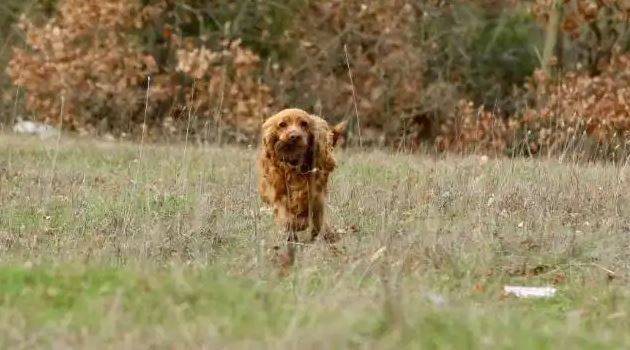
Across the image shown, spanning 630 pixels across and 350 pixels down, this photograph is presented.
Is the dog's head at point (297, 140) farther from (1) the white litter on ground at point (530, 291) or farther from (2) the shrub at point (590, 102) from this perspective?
(2) the shrub at point (590, 102)

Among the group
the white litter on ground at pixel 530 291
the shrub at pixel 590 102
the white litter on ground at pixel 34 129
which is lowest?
the white litter on ground at pixel 530 291

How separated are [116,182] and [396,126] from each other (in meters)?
11.7

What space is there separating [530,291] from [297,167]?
2094 mm

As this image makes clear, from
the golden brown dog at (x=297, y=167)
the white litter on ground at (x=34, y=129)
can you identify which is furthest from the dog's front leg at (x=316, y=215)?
the white litter on ground at (x=34, y=129)

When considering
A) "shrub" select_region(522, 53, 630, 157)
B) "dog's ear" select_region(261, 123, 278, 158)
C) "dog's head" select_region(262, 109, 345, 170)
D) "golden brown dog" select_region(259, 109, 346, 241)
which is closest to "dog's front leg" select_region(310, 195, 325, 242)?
"golden brown dog" select_region(259, 109, 346, 241)

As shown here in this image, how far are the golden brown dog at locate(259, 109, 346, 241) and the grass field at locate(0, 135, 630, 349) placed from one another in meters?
0.23

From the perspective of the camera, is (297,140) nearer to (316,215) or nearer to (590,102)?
(316,215)

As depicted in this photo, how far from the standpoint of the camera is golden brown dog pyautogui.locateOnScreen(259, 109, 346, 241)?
912 centimetres

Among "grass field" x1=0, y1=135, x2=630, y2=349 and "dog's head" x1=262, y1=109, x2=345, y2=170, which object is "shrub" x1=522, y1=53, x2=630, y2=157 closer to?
"grass field" x1=0, y1=135, x2=630, y2=349

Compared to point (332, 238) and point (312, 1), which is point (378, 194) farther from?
point (312, 1)

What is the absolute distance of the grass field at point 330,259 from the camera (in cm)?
605

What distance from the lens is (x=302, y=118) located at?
9133 millimetres

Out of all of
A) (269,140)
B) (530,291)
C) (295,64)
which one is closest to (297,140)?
(269,140)

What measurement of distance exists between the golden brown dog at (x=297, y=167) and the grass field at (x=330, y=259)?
9.2 inches
